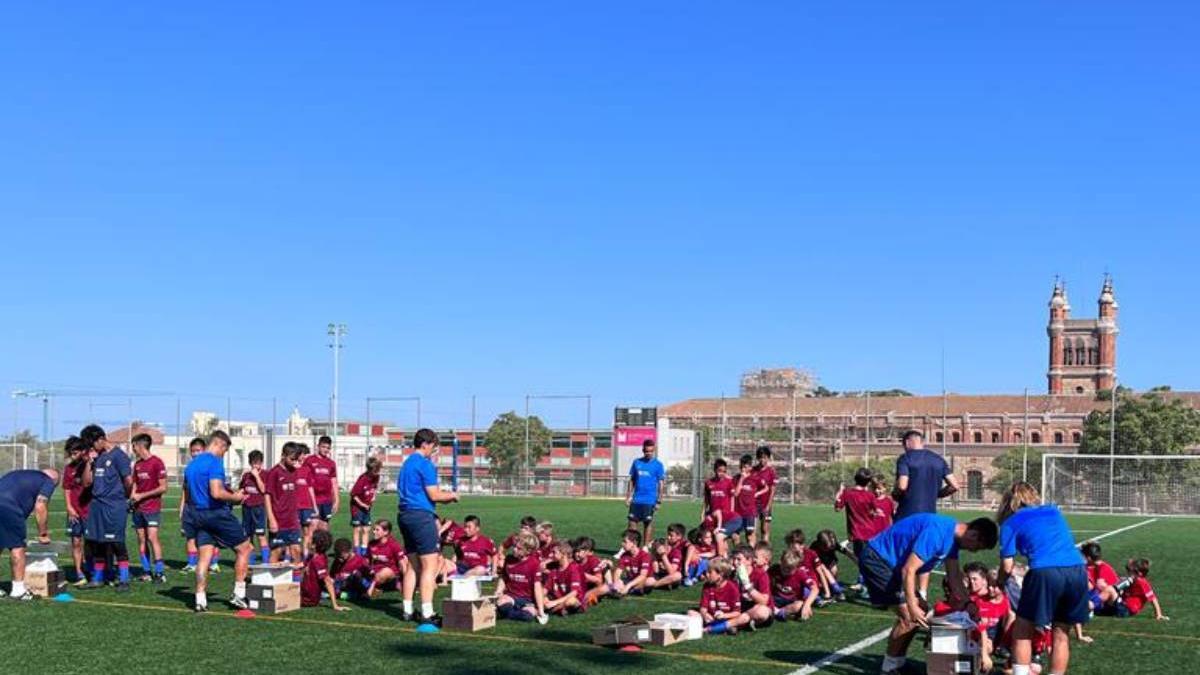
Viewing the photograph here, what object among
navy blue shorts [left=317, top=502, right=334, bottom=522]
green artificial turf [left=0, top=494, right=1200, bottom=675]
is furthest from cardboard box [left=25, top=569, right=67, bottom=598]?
navy blue shorts [left=317, top=502, right=334, bottom=522]

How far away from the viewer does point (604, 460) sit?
8506 centimetres

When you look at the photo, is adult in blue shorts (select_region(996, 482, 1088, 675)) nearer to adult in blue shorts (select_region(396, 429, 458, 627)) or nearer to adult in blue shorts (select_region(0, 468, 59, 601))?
adult in blue shorts (select_region(396, 429, 458, 627))

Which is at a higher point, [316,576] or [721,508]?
[721,508]

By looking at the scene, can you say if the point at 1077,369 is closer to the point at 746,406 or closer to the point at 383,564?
the point at 746,406

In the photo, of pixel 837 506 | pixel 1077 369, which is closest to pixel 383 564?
pixel 837 506

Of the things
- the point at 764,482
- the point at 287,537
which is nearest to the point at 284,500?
the point at 287,537

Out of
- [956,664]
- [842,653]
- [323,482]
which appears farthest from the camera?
[323,482]

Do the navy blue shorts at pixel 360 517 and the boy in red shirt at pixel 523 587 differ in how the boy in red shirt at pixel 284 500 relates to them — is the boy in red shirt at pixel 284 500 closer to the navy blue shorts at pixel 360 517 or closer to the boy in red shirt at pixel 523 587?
the navy blue shorts at pixel 360 517

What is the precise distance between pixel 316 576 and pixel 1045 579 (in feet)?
25.1

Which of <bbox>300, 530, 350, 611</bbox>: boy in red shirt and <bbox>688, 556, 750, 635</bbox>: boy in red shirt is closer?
<bbox>688, 556, 750, 635</bbox>: boy in red shirt

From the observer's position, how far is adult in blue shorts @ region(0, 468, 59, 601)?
12609 millimetres

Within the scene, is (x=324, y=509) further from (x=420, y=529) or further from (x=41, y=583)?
(x=420, y=529)

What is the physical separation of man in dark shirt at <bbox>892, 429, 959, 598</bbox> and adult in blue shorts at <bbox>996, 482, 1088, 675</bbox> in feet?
16.5

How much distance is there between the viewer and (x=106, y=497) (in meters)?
14.0
